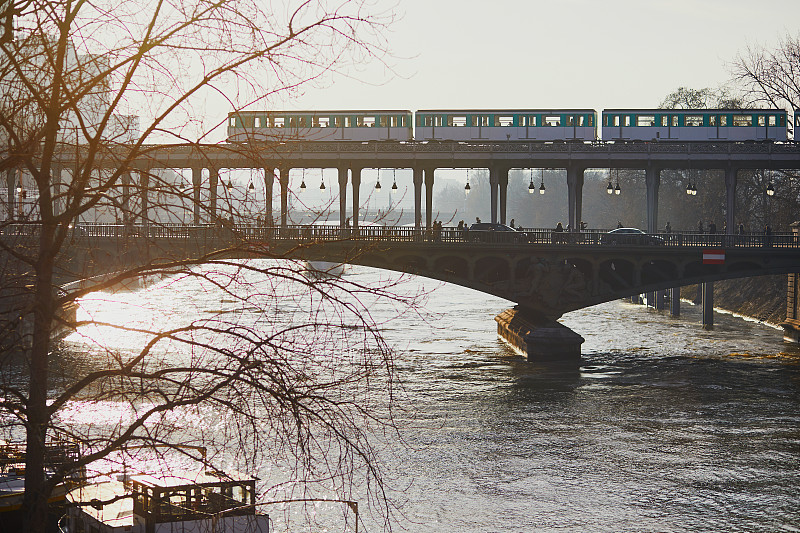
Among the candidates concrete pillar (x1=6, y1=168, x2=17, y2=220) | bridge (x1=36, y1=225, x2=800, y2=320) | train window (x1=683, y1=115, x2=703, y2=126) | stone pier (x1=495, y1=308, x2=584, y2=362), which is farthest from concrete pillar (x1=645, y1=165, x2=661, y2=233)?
concrete pillar (x1=6, y1=168, x2=17, y2=220)

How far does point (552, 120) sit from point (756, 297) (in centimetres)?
3004

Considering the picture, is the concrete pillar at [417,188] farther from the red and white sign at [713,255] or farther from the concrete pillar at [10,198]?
the concrete pillar at [10,198]

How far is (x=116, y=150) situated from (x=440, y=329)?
7345cm

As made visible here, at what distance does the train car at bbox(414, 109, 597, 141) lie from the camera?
87.8 metres

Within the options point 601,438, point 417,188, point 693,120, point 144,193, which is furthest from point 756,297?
point 144,193

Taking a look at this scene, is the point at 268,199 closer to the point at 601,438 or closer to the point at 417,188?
the point at 601,438

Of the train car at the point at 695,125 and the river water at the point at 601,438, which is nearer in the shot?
the river water at the point at 601,438

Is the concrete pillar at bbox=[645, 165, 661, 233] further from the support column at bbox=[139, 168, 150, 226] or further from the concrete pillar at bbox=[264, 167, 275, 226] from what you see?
the support column at bbox=[139, 168, 150, 226]

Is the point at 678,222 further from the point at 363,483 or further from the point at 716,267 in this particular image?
the point at 363,483

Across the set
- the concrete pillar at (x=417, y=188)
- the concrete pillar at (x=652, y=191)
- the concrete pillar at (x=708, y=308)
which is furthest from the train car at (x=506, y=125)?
the concrete pillar at (x=708, y=308)

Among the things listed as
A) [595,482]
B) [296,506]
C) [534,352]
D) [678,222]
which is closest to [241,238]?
[296,506]

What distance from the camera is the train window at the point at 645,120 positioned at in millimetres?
88812

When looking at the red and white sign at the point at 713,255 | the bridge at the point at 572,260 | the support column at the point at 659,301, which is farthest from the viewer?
the support column at the point at 659,301

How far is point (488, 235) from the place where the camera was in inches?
2950
